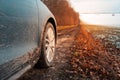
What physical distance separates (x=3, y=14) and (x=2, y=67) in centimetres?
52

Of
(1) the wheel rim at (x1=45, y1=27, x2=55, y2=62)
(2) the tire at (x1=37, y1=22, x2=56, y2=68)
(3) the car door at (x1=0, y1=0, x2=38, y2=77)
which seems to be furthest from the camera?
(1) the wheel rim at (x1=45, y1=27, x2=55, y2=62)

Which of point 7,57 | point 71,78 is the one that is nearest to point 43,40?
point 71,78

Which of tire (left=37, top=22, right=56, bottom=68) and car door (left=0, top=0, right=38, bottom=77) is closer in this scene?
car door (left=0, top=0, right=38, bottom=77)

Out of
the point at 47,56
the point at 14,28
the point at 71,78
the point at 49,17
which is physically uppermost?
the point at 49,17

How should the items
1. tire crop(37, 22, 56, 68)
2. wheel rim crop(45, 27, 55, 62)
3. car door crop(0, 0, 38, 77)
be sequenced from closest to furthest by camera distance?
car door crop(0, 0, 38, 77) → tire crop(37, 22, 56, 68) → wheel rim crop(45, 27, 55, 62)

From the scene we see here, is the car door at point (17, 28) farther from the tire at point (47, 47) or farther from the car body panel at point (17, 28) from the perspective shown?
the tire at point (47, 47)

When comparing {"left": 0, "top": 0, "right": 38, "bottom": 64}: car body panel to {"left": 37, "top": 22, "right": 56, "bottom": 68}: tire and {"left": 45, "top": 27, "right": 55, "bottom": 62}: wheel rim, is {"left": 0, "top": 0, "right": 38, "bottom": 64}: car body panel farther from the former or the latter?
{"left": 45, "top": 27, "right": 55, "bottom": 62}: wheel rim

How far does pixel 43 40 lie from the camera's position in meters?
4.43

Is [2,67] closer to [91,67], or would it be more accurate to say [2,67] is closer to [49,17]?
[49,17]

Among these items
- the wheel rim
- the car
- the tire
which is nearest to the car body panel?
the car

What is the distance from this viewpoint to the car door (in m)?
2.95

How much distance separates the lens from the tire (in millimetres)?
4508

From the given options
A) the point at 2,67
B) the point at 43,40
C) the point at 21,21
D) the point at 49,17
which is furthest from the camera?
the point at 49,17

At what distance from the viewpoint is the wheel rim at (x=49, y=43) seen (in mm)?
4799
